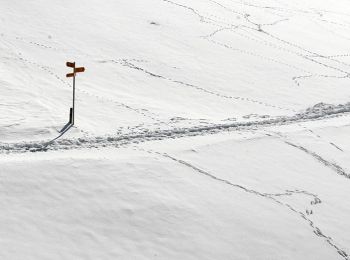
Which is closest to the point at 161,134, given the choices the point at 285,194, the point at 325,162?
the point at 285,194

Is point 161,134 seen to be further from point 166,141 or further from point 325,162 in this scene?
point 325,162

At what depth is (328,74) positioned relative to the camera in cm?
1855

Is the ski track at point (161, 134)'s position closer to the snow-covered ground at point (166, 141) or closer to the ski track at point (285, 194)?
the snow-covered ground at point (166, 141)

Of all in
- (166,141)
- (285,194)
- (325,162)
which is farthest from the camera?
(325,162)

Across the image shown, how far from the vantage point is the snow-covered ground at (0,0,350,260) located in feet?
25.8

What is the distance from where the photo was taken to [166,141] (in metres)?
10.9

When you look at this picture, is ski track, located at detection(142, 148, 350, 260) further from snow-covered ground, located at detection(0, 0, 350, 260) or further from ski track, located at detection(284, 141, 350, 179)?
ski track, located at detection(284, 141, 350, 179)

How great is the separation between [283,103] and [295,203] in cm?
652

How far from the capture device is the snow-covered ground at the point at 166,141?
785 cm

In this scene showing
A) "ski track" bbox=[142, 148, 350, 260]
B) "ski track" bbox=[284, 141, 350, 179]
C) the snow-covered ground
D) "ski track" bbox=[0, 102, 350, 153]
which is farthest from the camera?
"ski track" bbox=[284, 141, 350, 179]

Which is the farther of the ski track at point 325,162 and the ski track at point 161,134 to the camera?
the ski track at point 325,162

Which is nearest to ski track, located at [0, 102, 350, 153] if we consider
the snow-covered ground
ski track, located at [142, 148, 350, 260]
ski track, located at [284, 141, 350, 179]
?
the snow-covered ground

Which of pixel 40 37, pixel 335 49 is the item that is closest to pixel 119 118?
pixel 40 37

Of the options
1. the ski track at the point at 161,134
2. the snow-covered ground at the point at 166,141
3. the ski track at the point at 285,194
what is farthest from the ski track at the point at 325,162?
the ski track at the point at 285,194
